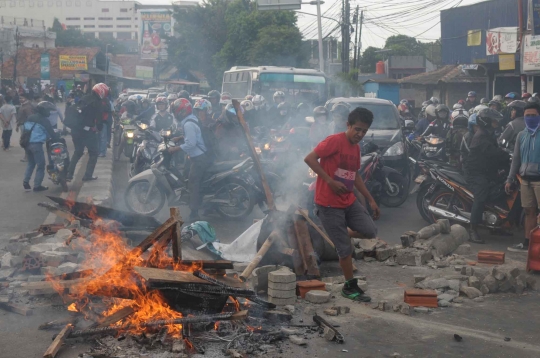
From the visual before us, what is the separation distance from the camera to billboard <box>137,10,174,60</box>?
3629 inches

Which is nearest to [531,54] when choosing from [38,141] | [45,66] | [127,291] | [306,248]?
[38,141]

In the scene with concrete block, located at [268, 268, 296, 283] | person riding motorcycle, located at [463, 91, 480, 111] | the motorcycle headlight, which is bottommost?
concrete block, located at [268, 268, 296, 283]

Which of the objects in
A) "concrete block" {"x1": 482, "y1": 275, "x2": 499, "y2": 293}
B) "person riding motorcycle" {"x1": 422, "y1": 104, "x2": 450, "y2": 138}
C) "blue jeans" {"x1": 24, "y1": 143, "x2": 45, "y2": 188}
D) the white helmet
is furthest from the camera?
the white helmet

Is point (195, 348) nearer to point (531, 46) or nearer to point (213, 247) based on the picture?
point (213, 247)

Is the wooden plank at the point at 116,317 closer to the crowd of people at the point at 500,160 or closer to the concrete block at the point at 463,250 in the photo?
the concrete block at the point at 463,250

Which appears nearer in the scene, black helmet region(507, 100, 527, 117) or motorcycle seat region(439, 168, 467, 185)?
motorcycle seat region(439, 168, 467, 185)

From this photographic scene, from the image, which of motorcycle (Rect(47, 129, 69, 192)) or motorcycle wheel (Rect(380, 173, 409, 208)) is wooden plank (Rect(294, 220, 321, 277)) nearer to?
motorcycle wheel (Rect(380, 173, 409, 208))

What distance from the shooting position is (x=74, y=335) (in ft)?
16.6

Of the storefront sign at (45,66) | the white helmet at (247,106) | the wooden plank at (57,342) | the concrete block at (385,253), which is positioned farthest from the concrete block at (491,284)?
the storefront sign at (45,66)

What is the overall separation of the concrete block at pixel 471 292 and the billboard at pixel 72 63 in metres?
77.9

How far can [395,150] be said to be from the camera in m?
13.8

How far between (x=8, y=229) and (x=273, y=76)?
527 inches

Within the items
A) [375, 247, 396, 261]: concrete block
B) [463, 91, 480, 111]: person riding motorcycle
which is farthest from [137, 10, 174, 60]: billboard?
[375, 247, 396, 261]: concrete block

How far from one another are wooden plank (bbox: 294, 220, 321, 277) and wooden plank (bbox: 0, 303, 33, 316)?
2.90 m
